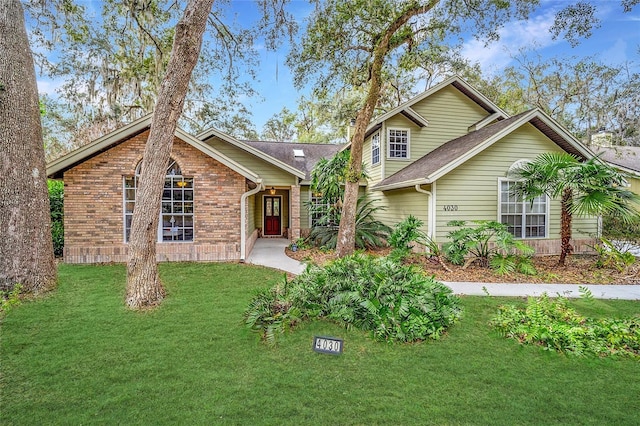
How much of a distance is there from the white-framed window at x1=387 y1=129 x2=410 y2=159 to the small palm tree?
16.0 ft

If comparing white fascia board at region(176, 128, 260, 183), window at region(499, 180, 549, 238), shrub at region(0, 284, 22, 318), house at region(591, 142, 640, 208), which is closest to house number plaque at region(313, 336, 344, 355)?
shrub at region(0, 284, 22, 318)

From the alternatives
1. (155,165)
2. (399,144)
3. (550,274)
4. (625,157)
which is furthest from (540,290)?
(625,157)

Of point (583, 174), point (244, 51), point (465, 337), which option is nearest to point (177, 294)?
point (465, 337)

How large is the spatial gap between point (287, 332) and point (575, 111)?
28247mm

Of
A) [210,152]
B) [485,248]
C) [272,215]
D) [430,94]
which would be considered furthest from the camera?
[272,215]

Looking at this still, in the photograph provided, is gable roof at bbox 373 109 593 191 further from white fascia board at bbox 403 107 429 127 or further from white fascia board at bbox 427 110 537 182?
white fascia board at bbox 403 107 429 127

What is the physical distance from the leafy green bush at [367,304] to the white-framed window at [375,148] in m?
8.74

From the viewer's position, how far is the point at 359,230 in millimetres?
11039

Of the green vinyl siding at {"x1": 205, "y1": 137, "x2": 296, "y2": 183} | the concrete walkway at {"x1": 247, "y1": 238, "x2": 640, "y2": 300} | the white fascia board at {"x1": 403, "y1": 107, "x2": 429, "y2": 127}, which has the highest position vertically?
the white fascia board at {"x1": 403, "y1": 107, "x2": 429, "y2": 127}

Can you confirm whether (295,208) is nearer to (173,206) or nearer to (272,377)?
(173,206)

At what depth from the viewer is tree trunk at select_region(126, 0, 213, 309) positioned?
517cm

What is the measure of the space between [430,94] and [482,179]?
4635 mm

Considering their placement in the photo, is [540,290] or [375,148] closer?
[540,290]

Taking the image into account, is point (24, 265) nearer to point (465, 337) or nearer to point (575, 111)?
point (465, 337)
